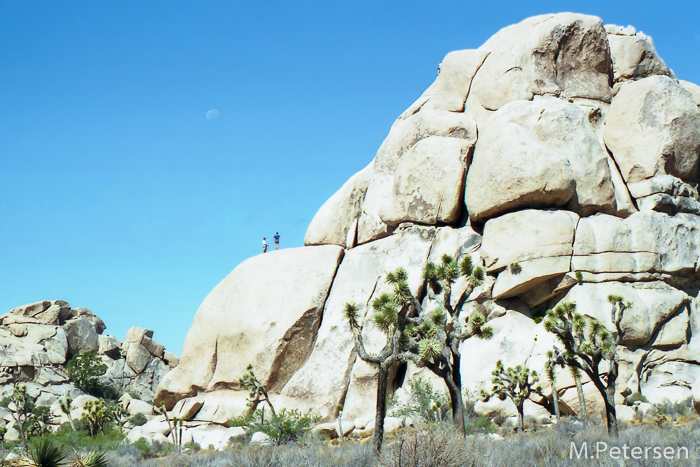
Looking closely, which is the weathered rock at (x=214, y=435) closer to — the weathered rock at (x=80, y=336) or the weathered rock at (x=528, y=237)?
the weathered rock at (x=528, y=237)

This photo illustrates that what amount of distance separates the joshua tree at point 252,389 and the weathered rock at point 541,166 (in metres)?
12.9

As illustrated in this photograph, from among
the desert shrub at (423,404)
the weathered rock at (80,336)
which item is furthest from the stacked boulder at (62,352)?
the desert shrub at (423,404)

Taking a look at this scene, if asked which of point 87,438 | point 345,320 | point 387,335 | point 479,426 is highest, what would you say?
point 345,320

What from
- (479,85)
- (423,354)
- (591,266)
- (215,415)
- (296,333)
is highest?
(479,85)

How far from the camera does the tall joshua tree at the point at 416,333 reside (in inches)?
640

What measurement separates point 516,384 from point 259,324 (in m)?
12.9

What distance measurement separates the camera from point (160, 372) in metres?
53.4

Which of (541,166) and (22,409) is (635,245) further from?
(22,409)

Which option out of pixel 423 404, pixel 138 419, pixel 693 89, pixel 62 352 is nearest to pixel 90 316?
pixel 62 352

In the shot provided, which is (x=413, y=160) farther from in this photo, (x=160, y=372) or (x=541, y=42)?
(x=160, y=372)

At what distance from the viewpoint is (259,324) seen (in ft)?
100

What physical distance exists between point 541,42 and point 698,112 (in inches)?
346

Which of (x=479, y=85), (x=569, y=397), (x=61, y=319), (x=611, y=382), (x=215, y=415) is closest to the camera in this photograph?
(x=611, y=382)

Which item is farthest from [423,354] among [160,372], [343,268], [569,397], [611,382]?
[160,372]
